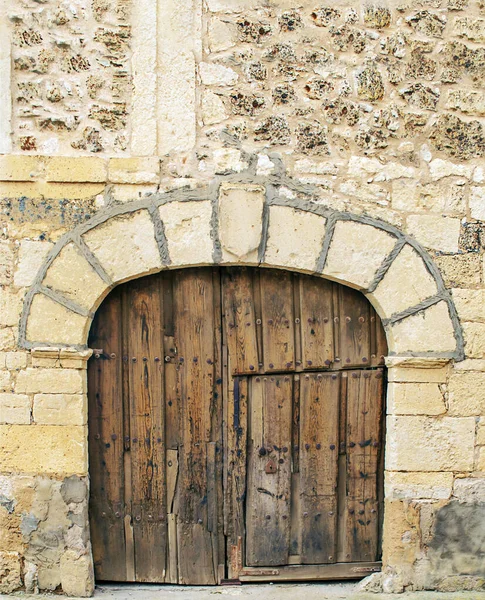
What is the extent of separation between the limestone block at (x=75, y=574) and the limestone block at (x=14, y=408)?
77 cm

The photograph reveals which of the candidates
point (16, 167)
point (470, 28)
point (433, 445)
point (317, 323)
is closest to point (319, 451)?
point (433, 445)

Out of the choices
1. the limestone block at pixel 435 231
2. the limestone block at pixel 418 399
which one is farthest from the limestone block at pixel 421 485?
the limestone block at pixel 435 231

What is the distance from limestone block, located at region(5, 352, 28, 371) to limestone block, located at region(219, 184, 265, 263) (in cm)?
118

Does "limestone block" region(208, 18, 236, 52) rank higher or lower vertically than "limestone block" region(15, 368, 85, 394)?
higher

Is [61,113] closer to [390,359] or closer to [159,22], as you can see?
[159,22]

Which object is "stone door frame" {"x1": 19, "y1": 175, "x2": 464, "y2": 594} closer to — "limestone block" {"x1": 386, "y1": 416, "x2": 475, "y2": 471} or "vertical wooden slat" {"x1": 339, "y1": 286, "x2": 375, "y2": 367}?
"limestone block" {"x1": 386, "y1": 416, "x2": 475, "y2": 471}

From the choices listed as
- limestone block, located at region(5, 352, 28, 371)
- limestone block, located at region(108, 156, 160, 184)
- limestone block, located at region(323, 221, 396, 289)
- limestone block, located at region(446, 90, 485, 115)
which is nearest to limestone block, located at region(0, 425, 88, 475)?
limestone block, located at region(5, 352, 28, 371)

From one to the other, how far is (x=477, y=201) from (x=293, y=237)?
104 cm

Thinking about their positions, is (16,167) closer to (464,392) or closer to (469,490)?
(464,392)

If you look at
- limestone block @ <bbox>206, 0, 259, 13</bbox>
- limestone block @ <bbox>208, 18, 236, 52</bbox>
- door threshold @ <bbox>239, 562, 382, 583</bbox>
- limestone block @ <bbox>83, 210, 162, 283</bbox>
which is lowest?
door threshold @ <bbox>239, 562, 382, 583</bbox>

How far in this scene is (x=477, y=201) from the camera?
3.59 meters

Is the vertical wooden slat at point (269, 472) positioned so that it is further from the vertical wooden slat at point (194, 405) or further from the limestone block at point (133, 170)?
the limestone block at point (133, 170)

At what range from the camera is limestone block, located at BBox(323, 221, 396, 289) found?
350 centimetres

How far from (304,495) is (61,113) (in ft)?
8.17
